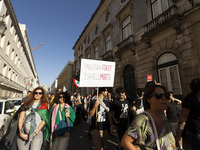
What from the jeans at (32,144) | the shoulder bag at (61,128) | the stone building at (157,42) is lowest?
the jeans at (32,144)

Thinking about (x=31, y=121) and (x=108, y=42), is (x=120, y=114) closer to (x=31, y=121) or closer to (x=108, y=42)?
(x=31, y=121)

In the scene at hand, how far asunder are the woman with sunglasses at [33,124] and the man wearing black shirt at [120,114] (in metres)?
1.87

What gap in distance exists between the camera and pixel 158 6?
8773mm

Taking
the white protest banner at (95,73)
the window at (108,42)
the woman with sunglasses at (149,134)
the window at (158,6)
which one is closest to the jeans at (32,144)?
the white protest banner at (95,73)

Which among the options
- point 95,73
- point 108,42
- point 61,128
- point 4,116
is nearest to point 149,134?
point 61,128

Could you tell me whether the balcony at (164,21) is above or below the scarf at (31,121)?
above

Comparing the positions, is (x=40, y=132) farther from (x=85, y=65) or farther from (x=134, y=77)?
(x=134, y=77)

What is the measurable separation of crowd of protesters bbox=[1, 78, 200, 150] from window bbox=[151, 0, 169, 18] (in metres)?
8.27

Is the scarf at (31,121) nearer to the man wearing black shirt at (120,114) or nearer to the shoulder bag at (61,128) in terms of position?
the shoulder bag at (61,128)

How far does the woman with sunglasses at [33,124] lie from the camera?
2.13 meters

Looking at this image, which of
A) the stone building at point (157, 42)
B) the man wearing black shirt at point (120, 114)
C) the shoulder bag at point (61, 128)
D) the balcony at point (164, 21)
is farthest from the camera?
the balcony at point (164, 21)

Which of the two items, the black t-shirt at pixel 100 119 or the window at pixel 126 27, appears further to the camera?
the window at pixel 126 27

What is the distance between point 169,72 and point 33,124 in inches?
338

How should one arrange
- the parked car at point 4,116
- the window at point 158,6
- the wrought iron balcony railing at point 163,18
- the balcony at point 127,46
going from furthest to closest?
the balcony at point 127,46 < the window at point 158,6 < the wrought iron balcony railing at point 163,18 < the parked car at point 4,116
